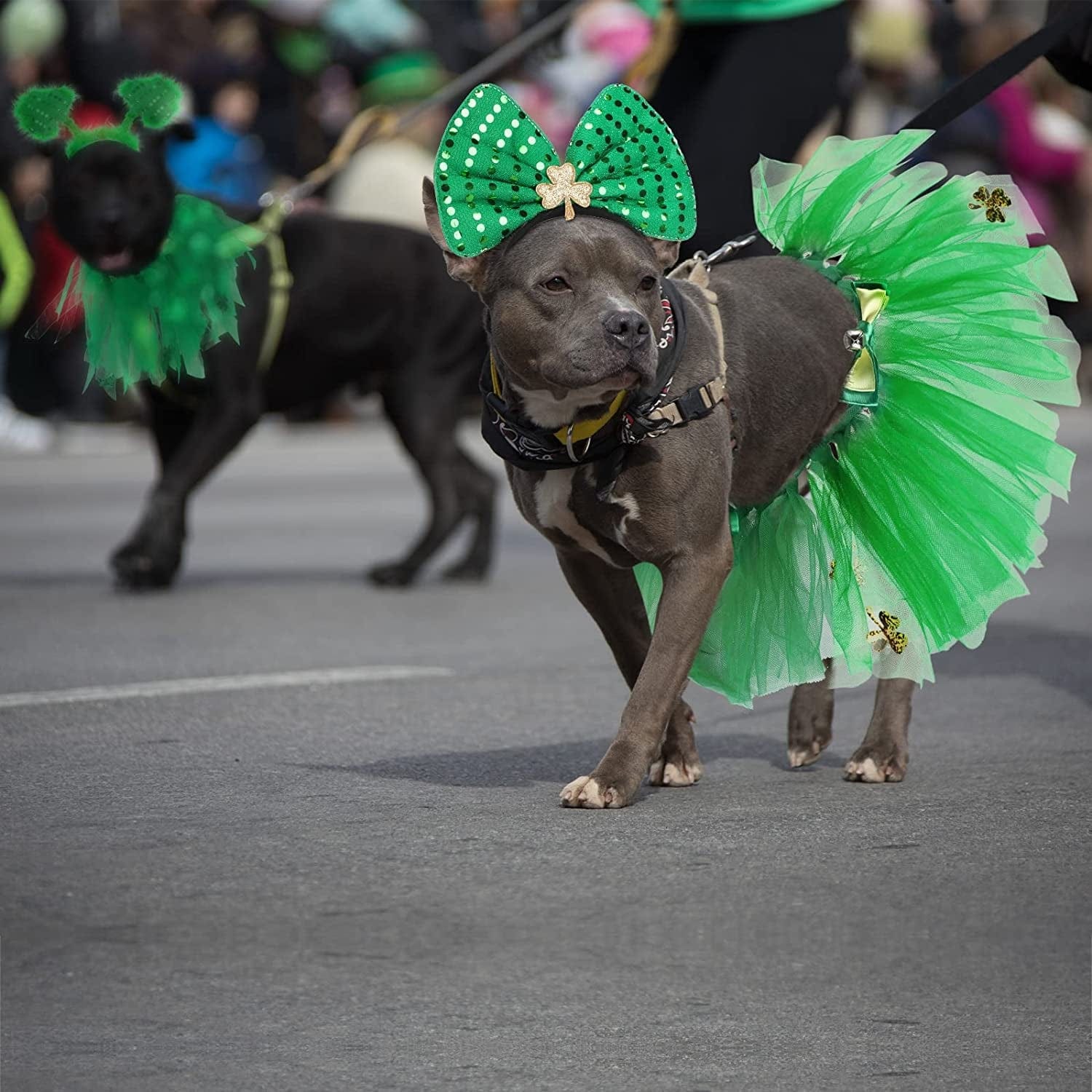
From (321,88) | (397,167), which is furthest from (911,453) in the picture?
(321,88)

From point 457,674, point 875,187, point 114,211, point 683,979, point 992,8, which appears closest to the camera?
point 683,979

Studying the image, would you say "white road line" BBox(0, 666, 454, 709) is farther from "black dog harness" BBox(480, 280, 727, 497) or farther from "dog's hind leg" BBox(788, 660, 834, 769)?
"black dog harness" BBox(480, 280, 727, 497)

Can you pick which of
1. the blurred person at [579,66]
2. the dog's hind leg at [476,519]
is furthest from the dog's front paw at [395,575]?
the blurred person at [579,66]

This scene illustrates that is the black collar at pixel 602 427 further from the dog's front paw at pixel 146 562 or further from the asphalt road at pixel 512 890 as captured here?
the dog's front paw at pixel 146 562

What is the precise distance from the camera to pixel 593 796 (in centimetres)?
450

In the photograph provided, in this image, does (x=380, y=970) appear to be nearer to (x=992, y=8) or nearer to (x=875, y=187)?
(x=875, y=187)

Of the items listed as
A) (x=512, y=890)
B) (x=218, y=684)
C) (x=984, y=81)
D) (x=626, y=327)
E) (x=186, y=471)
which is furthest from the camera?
(x=186, y=471)

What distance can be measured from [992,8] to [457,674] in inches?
585

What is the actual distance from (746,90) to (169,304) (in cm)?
203

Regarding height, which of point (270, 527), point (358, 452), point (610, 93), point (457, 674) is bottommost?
point (358, 452)

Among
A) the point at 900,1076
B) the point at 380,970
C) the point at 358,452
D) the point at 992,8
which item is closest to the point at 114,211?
the point at 380,970

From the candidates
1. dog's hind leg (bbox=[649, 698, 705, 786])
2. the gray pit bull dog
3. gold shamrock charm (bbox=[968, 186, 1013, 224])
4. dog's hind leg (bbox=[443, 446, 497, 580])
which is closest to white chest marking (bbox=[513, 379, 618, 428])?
the gray pit bull dog

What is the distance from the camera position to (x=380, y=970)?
11.9 ft

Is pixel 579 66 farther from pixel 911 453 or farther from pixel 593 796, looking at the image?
pixel 593 796
